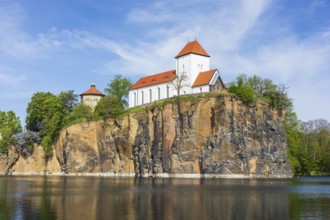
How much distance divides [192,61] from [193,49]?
2.68 meters

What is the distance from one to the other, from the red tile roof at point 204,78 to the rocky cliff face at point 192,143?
7.87 meters

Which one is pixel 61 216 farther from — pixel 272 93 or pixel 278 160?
pixel 272 93

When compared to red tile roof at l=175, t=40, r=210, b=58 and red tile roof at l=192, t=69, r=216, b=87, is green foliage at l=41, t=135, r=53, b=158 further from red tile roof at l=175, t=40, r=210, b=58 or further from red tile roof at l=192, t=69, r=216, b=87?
red tile roof at l=192, t=69, r=216, b=87

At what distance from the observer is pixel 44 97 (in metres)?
90.0

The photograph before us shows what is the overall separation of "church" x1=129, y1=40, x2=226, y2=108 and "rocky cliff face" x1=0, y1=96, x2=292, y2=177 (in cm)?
831

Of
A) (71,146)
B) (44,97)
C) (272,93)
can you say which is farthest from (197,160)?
(44,97)

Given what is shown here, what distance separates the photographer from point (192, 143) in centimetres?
6662

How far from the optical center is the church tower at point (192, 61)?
79.4m

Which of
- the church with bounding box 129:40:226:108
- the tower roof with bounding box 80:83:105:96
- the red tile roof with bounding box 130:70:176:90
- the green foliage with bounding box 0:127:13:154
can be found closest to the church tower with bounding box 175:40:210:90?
the church with bounding box 129:40:226:108

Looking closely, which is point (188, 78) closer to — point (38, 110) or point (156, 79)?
point (156, 79)

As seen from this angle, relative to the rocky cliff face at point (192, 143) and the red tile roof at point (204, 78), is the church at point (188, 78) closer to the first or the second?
the red tile roof at point (204, 78)

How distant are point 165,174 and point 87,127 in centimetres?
2181

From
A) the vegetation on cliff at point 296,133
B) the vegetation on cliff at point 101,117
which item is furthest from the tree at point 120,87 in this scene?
the vegetation on cliff at point 296,133

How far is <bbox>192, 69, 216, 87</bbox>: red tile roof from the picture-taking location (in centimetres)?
7590
